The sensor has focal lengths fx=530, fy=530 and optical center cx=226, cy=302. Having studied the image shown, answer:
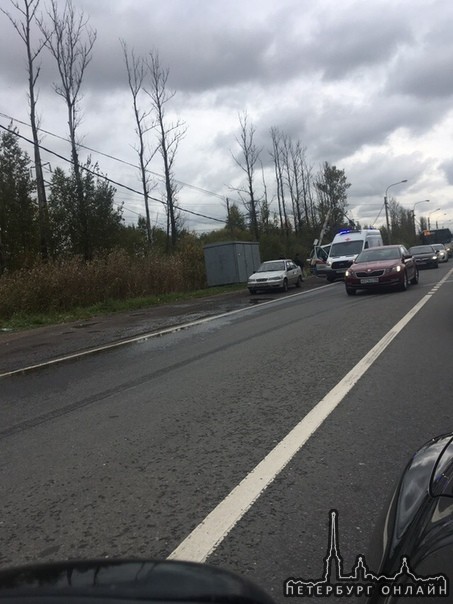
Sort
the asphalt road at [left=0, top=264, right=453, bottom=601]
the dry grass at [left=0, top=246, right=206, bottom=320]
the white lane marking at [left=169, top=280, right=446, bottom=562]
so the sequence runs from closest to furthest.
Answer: the white lane marking at [left=169, top=280, right=446, bottom=562] < the asphalt road at [left=0, top=264, right=453, bottom=601] < the dry grass at [left=0, top=246, right=206, bottom=320]

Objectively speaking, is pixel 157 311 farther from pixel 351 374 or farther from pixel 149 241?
pixel 149 241

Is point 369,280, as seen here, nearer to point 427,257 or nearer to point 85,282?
point 85,282

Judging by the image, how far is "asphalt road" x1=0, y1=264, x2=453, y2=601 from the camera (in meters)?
2.97

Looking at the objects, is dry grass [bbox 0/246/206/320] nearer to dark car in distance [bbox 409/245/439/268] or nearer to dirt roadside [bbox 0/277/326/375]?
dirt roadside [bbox 0/277/326/375]

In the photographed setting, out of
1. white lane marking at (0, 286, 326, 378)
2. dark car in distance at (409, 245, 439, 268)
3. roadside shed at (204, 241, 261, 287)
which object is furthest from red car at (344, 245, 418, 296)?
dark car in distance at (409, 245, 439, 268)

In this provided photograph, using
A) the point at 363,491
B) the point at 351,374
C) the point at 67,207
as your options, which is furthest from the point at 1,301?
the point at 363,491

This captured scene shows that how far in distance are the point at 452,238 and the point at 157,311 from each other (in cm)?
4911

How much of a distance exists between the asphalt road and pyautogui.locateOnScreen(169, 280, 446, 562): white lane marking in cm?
3

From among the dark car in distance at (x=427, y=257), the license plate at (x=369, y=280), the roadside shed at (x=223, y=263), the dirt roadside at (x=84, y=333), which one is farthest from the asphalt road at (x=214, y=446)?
the dark car in distance at (x=427, y=257)

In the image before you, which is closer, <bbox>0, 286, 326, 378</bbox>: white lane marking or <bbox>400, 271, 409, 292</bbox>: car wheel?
<bbox>0, 286, 326, 378</bbox>: white lane marking

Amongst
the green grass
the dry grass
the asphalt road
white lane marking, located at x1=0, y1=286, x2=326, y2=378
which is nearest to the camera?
the asphalt road

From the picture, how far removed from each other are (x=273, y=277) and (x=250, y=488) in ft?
68.1

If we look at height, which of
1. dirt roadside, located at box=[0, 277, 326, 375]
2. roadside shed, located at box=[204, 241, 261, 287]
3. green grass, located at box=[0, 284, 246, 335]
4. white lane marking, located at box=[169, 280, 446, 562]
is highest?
roadside shed, located at box=[204, 241, 261, 287]

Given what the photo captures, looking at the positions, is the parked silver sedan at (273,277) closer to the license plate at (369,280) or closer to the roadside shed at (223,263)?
the roadside shed at (223,263)
